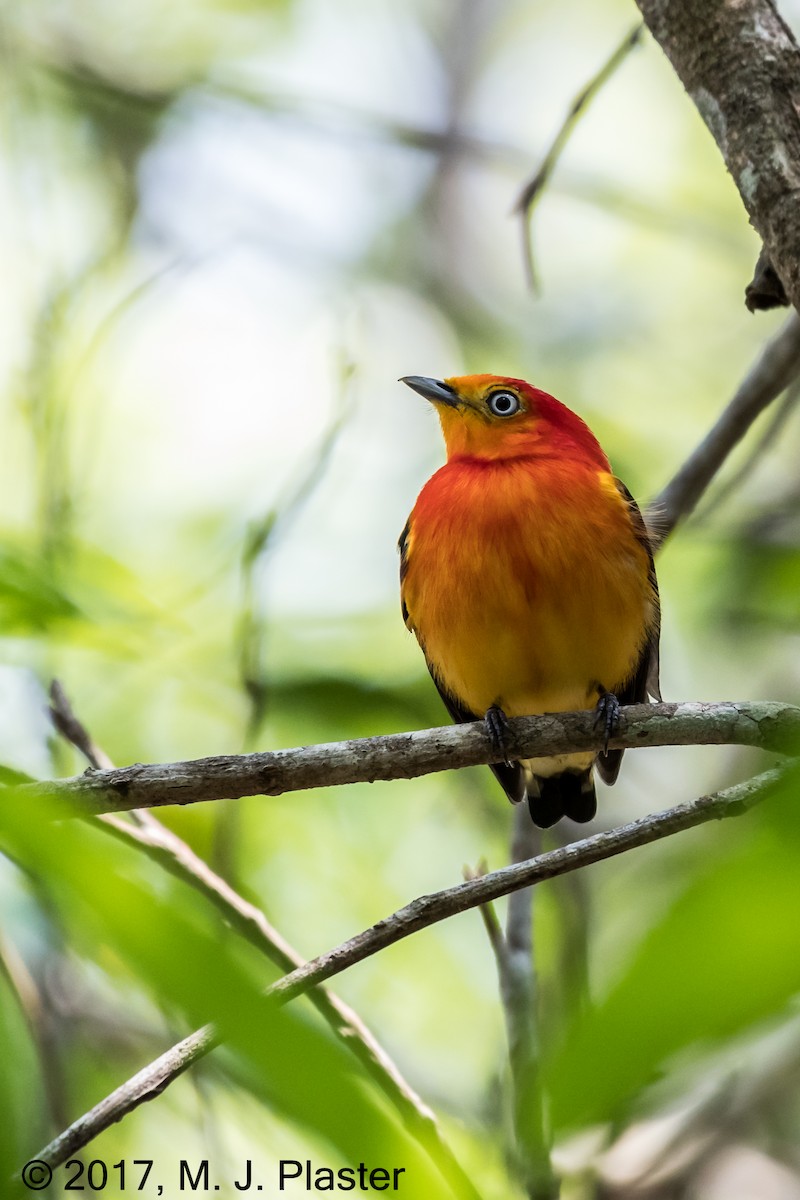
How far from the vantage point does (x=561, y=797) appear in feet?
18.5

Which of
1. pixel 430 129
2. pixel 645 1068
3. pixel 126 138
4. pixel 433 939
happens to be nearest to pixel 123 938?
pixel 645 1068

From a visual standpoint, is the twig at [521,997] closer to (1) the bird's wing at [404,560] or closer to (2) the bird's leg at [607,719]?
(2) the bird's leg at [607,719]

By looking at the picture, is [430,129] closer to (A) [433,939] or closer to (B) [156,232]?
(B) [156,232]

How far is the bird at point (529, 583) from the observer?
180 inches

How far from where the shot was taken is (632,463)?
33.1 feet

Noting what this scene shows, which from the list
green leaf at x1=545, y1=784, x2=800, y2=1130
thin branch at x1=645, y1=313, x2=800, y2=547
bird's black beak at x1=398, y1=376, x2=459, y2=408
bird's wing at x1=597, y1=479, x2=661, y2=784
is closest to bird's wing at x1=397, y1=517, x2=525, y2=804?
bird's wing at x1=597, y1=479, x2=661, y2=784

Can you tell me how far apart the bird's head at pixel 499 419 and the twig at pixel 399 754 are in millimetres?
1919

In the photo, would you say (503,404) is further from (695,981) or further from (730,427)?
(695,981)

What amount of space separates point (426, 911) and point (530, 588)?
7.64 feet

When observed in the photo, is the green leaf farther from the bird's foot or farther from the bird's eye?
the bird's eye

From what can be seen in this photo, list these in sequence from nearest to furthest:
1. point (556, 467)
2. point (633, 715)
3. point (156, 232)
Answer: point (633, 715), point (556, 467), point (156, 232)

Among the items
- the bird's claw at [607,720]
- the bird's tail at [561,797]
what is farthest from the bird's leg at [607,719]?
the bird's tail at [561,797]

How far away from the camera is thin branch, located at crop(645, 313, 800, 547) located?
167 inches

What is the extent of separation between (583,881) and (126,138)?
8778mm
